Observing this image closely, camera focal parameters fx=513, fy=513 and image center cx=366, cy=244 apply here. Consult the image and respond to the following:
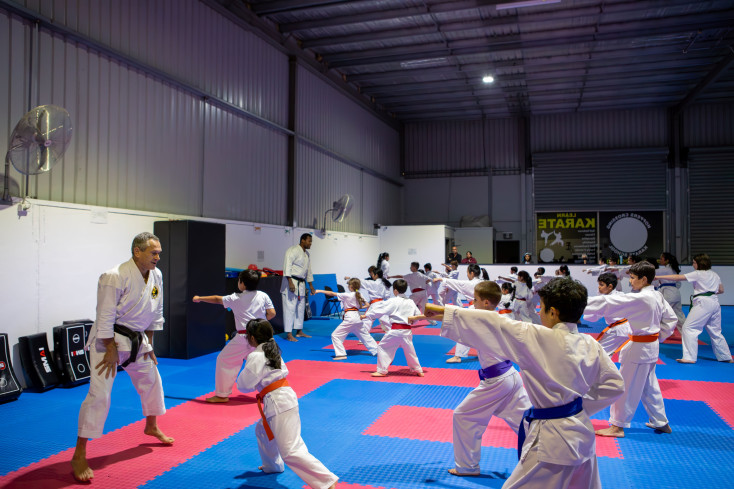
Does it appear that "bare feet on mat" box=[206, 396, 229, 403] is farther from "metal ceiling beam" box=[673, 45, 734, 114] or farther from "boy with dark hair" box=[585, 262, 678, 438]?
"metal ceiling beam" box=[673, 45, 734, 114]

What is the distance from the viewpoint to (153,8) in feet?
26.2

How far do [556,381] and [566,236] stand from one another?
17.0 metres

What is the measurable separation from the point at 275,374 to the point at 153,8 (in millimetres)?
7040

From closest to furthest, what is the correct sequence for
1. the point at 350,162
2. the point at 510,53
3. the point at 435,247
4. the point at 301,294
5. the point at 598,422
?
the point at 598,422
the point at 301,294
the point at 510,53
the point at 350,162
the point at 435,247

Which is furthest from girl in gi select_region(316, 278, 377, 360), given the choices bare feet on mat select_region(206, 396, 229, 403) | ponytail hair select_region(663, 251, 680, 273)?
ponytail hair select_region(663, 251, 680, 273)

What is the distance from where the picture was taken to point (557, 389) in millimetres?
2303

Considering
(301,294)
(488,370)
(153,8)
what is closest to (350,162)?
(301,294)

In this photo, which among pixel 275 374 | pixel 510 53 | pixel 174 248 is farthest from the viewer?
pixel 510 53

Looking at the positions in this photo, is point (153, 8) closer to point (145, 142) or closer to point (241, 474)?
point (145, 142)

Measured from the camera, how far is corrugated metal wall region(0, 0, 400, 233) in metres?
6.36

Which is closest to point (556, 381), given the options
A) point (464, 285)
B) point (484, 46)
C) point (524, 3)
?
point (464, 285)

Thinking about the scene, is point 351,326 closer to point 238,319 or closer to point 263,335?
point 238,319

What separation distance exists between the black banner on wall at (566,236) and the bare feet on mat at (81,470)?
16.7 metres

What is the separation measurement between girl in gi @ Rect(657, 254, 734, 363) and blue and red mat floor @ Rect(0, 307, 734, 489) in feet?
3.15
